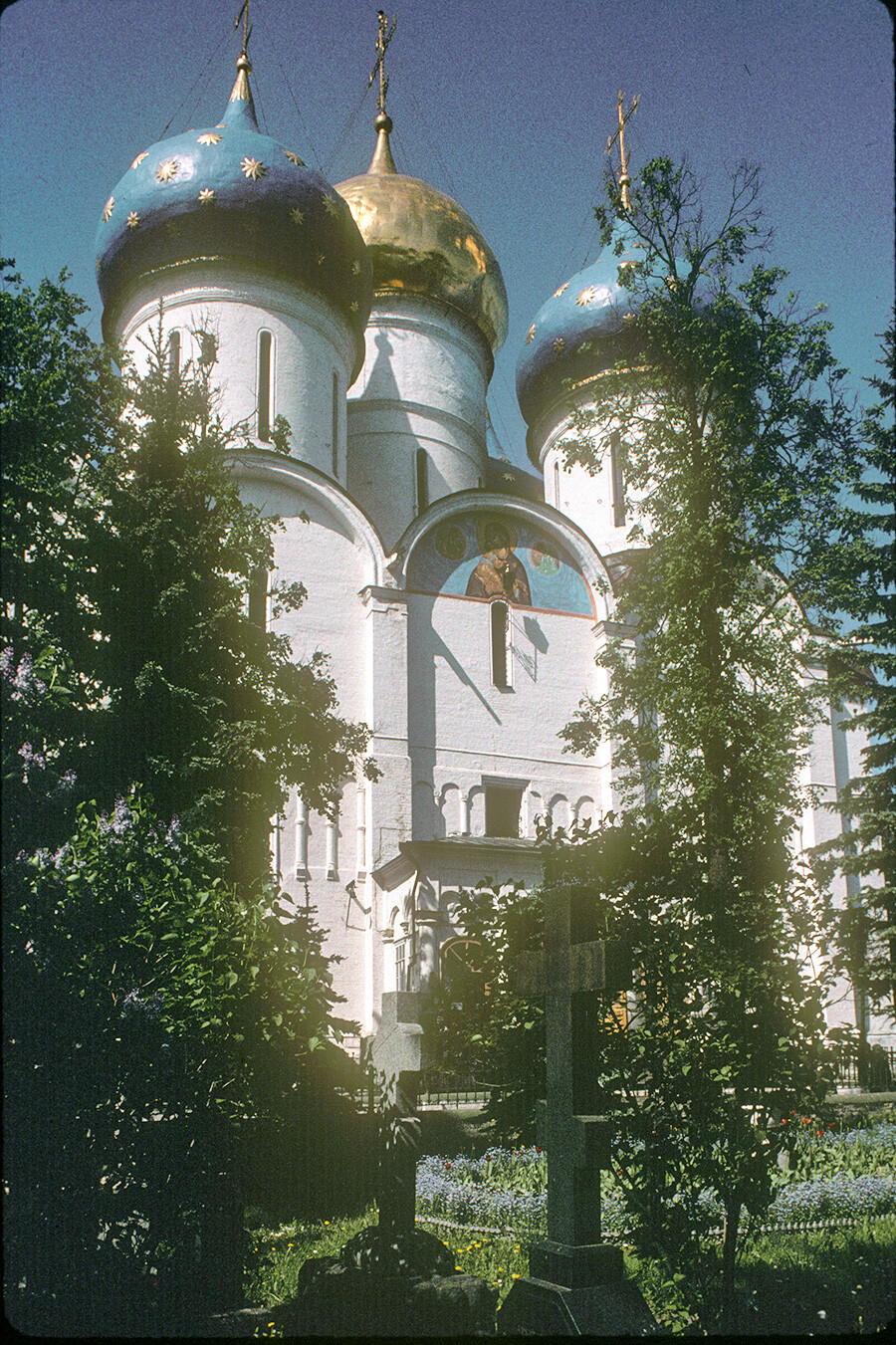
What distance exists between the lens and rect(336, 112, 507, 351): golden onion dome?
67.9ft

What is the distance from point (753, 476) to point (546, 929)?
5.14 m

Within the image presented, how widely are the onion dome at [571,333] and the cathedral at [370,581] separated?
3.45 m

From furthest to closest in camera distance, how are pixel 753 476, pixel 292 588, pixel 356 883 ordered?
pixel 356 883
pixel 292 588
pixel 753 476


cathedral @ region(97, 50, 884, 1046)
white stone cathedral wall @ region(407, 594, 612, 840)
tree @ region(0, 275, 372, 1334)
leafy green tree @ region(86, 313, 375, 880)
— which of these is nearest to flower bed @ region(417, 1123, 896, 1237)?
tree @ region(0, 275, 372, 1334)

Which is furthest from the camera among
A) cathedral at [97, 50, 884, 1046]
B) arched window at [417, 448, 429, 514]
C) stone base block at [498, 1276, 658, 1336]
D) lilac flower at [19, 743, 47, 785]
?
arched window at [417, 448, 429, 514]

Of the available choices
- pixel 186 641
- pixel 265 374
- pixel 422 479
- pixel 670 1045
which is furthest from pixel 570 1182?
pixel 422 479

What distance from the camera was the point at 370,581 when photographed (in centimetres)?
1628

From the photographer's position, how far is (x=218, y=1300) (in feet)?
16.8

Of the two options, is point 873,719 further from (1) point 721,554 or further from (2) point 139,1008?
(2) point 139,1008

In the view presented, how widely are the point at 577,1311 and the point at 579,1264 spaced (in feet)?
0.55

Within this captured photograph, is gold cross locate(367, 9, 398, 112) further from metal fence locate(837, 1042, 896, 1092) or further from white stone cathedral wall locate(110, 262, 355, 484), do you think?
metal fence locate(837, 1042, 896, 1092)

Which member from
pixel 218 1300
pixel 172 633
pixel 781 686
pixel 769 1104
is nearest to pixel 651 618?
pixel 781 686

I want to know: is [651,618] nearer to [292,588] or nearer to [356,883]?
[292,588]

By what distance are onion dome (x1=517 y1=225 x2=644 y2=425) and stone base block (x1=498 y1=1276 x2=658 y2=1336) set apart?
17233mm
